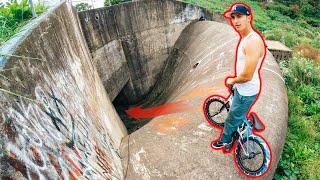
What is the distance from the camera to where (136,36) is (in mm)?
14125

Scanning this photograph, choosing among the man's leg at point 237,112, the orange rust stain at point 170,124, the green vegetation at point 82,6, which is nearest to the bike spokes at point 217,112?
the orange rust stain at point 170,124

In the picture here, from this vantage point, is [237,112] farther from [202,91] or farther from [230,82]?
[202,91]

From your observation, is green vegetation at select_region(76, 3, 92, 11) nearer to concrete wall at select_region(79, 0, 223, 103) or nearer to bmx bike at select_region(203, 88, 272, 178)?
concrete wall at select_region(79, 0, 223, 103)

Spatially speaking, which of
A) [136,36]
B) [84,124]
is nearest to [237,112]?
[84,124]

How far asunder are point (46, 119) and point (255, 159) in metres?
2.82

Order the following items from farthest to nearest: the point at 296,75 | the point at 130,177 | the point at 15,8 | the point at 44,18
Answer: the point at 296,75 < the point at 15,8 < the point at 44,18 < the point at 130,177

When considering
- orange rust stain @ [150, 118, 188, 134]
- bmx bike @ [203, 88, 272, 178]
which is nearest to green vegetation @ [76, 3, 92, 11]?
orange rust stain @ [150, 118, 188, 134]

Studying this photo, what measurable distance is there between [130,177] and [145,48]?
10171 millimetres

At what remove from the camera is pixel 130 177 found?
4816 millimetres

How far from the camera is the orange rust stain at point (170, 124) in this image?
5792mm

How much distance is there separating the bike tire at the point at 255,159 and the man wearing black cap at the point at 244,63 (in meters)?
0.29

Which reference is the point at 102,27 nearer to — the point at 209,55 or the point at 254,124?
the point at 209,55

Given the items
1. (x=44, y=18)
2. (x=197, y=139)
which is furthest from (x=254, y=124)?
(x=44, y=18)

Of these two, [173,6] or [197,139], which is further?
[173,6]
